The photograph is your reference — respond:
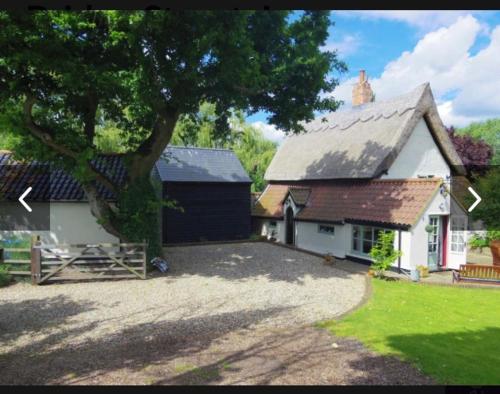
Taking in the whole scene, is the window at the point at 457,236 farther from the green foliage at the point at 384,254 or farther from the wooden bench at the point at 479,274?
the green foliage at the point at 384,254

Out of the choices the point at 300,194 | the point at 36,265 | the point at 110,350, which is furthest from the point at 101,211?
the point at 300,194

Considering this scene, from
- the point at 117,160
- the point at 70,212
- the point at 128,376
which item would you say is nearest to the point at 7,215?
the point at 70,212

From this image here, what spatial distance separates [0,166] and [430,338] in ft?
64.3

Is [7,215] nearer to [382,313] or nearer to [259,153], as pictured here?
[382,313]

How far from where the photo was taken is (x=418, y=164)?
21.0m

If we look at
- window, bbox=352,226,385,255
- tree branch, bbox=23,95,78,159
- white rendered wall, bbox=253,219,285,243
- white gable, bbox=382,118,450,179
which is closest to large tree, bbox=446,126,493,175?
white gable, bbox=382,118,450,179

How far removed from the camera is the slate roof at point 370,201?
53.8ft

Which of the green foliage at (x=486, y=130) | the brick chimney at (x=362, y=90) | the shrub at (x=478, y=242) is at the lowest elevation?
the shrub at (x=478, y=242)

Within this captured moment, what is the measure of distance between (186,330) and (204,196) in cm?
1469

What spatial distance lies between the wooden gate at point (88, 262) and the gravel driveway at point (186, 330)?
471 mm

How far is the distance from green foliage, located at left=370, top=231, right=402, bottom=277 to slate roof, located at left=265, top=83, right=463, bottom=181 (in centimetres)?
459

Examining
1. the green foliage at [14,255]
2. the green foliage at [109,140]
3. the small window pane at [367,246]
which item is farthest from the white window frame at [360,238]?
the green foliage at [109,140]

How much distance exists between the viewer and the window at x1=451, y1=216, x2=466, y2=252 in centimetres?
1712

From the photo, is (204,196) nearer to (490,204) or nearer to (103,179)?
(103,179)
